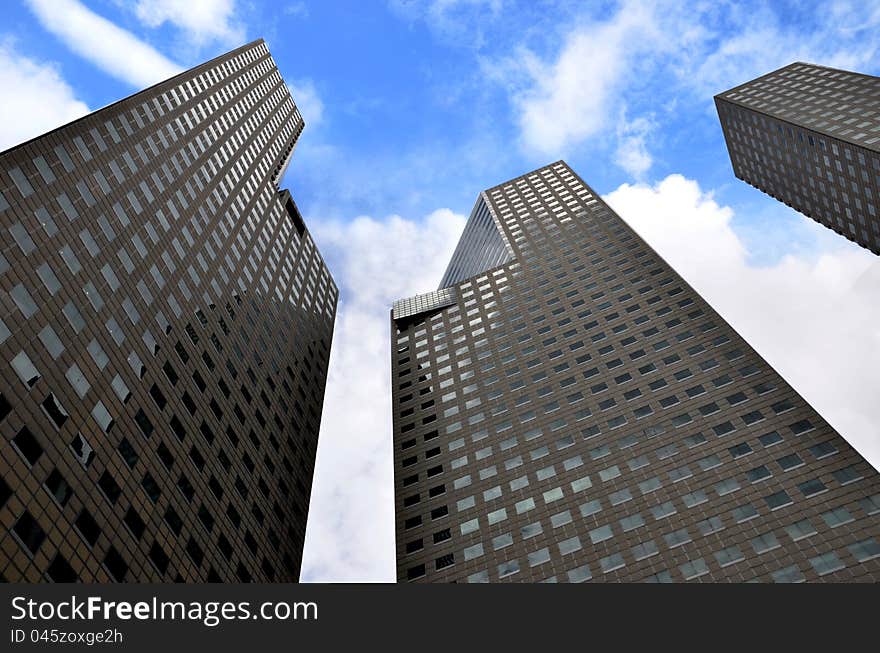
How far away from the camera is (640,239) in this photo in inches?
4099

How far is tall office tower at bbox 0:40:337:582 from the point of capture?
39.8m

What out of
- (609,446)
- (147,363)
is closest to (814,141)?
(609,446)

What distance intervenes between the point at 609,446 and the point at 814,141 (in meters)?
79.6

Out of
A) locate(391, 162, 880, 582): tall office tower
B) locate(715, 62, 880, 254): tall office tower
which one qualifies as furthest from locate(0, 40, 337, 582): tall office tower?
locate(715, 62, 880, 254): tall office tower

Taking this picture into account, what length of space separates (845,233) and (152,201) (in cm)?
11507

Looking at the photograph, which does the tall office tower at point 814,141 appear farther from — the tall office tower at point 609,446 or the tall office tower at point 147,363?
the tall office tower at point 147,363

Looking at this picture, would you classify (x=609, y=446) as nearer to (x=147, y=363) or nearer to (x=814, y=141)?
(x=147, y=363)

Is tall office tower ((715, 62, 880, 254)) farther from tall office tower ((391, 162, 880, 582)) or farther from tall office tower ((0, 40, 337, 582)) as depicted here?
tall office tower ((0, 40, 337, 582))

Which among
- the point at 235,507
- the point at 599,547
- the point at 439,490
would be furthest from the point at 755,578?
the point at 235,507

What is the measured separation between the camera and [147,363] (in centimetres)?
5328

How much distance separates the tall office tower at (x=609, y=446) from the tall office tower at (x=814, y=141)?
37.9 meters

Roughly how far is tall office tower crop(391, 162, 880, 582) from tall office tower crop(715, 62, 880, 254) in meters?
37.9

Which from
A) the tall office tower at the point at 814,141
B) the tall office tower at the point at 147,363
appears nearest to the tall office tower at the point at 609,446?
the tall office tower at the point at 147,363

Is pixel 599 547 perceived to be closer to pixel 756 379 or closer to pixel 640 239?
pixel 756 379
